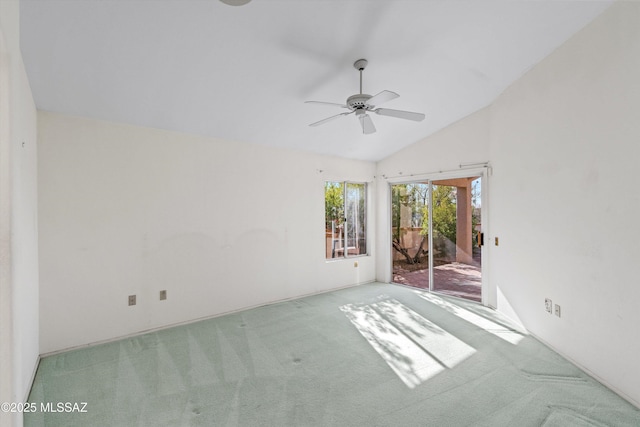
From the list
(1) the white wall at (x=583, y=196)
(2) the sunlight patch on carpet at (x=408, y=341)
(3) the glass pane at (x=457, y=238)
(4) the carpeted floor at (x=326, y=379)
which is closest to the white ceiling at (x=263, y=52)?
(1) the white wall at (x=583, y=196)

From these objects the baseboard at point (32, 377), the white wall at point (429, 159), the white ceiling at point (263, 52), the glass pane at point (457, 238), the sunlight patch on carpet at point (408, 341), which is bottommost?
the sunlight patch on carpet at point (408, 341)

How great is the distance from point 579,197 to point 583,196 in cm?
5

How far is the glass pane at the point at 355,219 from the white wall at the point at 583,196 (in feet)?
8.50

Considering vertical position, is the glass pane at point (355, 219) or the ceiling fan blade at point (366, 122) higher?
the ceiling fan blade at point (366, 122)

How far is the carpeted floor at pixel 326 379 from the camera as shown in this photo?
1.99 metres

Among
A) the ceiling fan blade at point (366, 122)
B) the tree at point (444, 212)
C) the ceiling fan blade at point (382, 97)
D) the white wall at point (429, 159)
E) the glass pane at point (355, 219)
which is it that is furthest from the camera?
the glass pane at point (355, 219)

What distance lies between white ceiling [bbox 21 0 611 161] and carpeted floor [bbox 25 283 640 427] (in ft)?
8.00

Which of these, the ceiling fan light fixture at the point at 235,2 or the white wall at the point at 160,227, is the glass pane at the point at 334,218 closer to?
the white wall at the point at 160,227

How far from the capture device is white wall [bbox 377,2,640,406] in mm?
2137

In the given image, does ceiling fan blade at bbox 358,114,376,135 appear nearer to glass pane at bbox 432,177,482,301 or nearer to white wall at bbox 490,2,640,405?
white wall at bbox 490,2,640,405

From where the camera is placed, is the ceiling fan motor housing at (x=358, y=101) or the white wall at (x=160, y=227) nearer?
the ceiling fan motor housing at (x=358, y=101)

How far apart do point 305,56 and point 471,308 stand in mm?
3854

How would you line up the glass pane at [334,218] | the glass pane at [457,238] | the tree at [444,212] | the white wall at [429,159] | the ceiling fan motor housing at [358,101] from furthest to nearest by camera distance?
the glass pane at [334,218] → the tree at [444,212] → the glass pane at [457,238] → the white wall at [429,159] → the ceiling fan motor housing at [358,101]

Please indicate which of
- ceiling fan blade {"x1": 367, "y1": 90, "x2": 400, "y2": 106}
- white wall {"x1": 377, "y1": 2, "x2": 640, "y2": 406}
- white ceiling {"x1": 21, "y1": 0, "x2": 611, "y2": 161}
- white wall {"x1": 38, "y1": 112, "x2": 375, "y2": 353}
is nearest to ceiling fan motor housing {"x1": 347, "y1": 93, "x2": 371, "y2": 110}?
ceiling fan blade {"x1": 367, "y1": 90, "x2": 400, "y2": 106}
